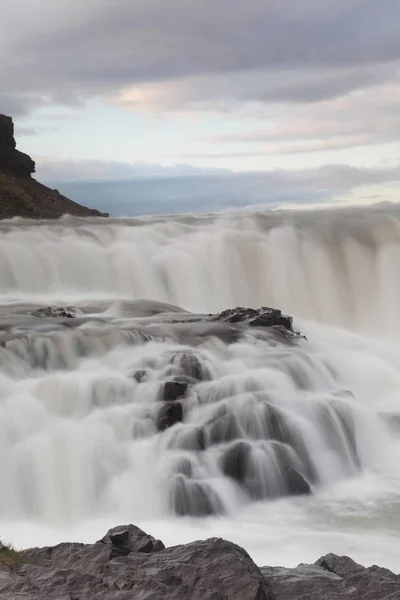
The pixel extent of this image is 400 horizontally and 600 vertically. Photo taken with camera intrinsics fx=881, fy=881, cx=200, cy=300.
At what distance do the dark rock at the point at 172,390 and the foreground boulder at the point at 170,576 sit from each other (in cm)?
825

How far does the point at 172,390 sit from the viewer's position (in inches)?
646

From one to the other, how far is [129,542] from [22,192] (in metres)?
50.2

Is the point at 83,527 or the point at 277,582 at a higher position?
the point at 277,582

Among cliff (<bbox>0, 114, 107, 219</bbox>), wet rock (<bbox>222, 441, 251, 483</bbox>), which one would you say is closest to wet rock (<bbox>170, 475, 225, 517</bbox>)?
wet rock (<bbox>222, 441, 251, 483</bbox>)

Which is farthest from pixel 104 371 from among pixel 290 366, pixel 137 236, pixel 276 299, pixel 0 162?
pixel 0 162

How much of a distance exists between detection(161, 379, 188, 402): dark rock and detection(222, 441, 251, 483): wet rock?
169cm

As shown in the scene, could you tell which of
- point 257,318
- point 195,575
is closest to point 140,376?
point 257,318

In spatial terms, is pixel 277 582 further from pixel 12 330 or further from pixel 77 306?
pixel 77 306

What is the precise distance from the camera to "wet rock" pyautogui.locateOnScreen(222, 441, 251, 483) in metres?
Answer: 14.9

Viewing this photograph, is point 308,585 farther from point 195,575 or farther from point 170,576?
point 170,576

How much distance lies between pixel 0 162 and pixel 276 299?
33.0m

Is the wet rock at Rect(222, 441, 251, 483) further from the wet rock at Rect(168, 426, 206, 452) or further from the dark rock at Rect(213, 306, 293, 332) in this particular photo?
the dark rock at Rect(213, 306, 293, 332)

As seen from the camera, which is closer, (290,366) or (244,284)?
(290,366)

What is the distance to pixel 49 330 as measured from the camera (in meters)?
20.2
